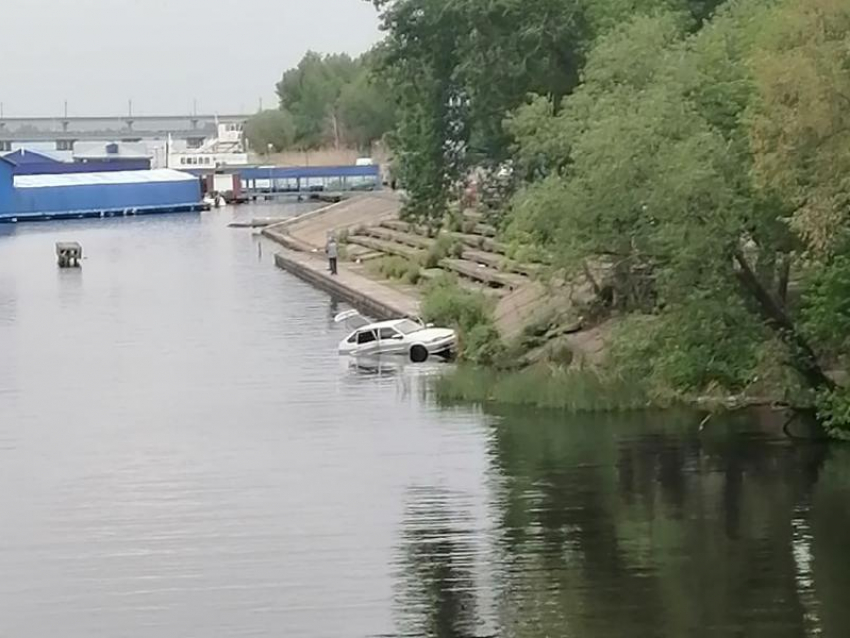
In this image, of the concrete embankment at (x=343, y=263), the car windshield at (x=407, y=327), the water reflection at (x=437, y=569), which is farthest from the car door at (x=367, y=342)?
the water reflection at (x=437, y=569)

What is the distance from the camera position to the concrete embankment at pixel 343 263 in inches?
1968

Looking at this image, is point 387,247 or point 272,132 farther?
point 272,132

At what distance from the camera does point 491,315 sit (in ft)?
129

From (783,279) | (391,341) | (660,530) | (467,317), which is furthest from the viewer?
(391,341)

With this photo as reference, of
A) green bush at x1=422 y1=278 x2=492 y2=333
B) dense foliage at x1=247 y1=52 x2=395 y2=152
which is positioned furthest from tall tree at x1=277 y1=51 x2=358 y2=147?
green bush at x1=422 y1=278 x2=492 y2=333

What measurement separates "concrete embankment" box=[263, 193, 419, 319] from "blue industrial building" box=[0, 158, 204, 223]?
32.0 m

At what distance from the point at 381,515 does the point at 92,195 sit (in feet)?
339

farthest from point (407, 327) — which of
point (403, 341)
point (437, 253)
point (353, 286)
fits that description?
point (353, 286)

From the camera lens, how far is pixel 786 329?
26188 millimetres

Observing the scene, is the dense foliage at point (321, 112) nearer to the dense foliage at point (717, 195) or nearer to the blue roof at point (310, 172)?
the blue roof at point (310, 172)

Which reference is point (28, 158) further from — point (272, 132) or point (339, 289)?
point (339, 289)

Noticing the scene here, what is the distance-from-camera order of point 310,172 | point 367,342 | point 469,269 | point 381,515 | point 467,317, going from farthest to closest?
point 310,172, point 469,269, point 367,342, point 467,317, point 381,515

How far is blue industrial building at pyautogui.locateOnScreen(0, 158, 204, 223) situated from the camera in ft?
390

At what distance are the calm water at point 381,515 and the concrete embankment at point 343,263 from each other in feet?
33.9
